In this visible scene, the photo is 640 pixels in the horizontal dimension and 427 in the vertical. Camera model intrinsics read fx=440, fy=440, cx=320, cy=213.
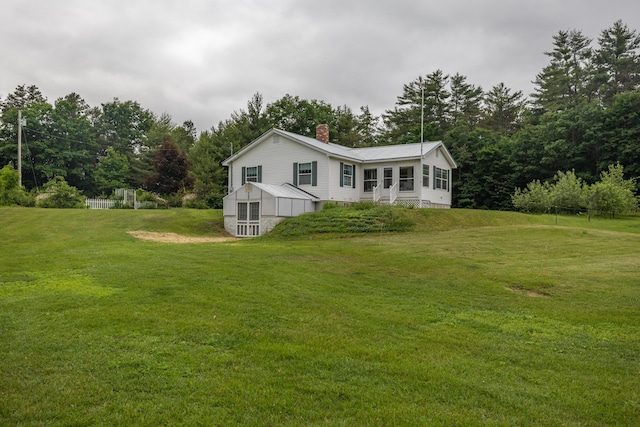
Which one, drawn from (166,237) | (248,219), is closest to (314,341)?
(166,237)

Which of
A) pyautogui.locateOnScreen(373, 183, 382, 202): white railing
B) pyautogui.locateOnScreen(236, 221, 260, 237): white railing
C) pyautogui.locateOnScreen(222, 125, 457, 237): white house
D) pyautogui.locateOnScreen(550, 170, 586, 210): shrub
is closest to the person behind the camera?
pyautogui.locateOnScreen(236, 221, 260, 237): white railing

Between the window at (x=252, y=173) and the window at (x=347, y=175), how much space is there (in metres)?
5.49

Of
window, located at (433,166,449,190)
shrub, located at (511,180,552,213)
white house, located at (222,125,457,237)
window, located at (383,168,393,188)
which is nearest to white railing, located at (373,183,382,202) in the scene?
white house, located at (222,125,457,237)

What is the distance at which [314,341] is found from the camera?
211 inches

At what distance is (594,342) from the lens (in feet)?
19.2

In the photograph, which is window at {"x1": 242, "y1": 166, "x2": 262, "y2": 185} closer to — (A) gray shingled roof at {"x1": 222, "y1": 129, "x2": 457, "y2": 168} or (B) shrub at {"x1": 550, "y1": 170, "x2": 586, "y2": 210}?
(A) gray shingled roof at {"x1": 222, "y1": 129, "x2": 457, "y2": 168}

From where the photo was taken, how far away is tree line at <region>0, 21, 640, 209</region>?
123 feet

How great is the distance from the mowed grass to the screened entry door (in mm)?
10549

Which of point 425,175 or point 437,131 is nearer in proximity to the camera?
point 425,175

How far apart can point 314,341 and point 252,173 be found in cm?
2397

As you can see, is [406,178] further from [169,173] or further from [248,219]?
[169,173]

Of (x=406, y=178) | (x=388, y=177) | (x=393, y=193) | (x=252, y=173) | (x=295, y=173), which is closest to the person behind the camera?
(x=393, y=193)

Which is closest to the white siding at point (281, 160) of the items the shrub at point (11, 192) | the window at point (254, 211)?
the window at point (254, 211)

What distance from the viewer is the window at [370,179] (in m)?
27.6
